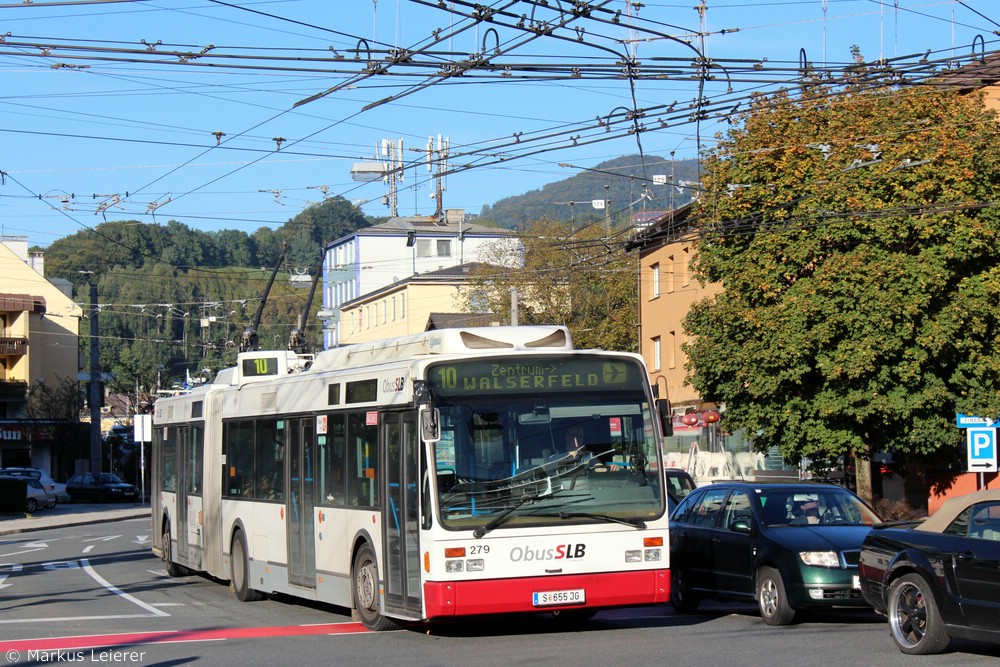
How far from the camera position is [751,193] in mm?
27625

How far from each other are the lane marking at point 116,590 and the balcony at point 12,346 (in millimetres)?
45399

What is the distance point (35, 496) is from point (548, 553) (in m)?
46.1

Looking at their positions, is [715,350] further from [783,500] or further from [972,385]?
[783,500]

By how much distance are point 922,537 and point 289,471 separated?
8011 millimetres

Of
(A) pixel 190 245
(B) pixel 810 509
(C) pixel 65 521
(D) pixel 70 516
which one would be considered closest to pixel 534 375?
(B) pixel 810 509

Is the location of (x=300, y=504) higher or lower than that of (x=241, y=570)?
higher

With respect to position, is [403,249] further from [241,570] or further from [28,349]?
[241,570]

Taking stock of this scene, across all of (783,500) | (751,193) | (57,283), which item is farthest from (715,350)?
(57,283)

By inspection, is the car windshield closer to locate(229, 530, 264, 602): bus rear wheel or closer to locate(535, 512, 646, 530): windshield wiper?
locate(535, 512, 646, 530): windshield wiper

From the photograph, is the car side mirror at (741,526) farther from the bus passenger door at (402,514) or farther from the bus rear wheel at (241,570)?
the bus rear wheel at (241,570)

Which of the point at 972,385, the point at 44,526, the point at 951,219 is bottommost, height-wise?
the point at 44,526

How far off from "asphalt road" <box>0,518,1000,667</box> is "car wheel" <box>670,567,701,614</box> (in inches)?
5.3

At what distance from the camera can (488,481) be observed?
1255 centimetres

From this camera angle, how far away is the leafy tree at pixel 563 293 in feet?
216
